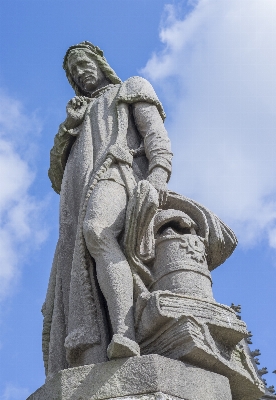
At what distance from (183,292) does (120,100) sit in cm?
267

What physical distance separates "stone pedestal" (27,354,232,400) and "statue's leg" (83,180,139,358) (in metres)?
0.13

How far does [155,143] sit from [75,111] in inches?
48.9

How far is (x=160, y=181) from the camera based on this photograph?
6.00 m

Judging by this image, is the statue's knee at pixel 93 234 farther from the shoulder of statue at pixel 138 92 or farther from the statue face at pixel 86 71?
the statue face at pixel 86 71

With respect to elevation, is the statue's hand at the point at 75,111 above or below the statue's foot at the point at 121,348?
above

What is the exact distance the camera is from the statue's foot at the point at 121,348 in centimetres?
462

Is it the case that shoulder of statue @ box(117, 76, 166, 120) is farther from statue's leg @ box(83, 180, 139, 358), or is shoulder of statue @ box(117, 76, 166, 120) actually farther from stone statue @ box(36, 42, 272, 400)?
statue's leg @ box(83, 180, 139, 358)

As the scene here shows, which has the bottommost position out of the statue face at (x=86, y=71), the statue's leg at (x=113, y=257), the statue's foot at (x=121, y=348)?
the statue's foot at (x=121, y=348)

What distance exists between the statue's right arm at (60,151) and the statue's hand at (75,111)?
Answer: 101mm

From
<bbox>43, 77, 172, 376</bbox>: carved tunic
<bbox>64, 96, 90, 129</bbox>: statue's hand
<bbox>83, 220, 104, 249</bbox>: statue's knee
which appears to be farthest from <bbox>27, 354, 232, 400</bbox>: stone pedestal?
<bbox>64, 96, 90, 129</bbox>: statue's hand

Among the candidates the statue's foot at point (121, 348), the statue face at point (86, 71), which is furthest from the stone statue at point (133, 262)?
the statue face at point (86, 71)

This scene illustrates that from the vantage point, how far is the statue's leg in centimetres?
489

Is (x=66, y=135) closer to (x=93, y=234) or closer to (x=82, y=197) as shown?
(x=82, y=197)

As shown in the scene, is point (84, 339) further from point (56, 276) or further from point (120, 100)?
point (120, 100)
